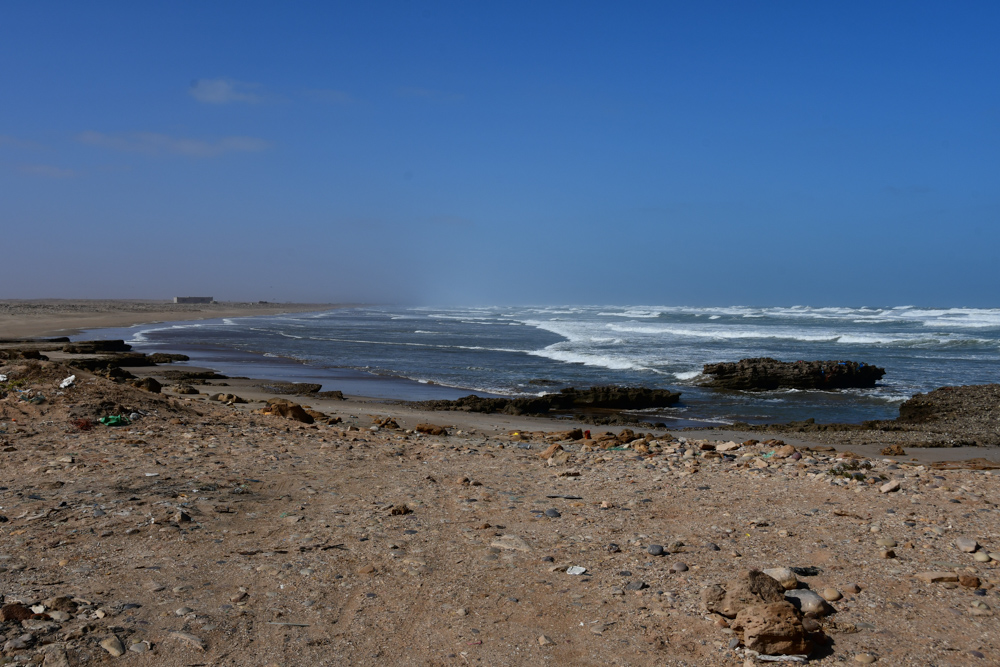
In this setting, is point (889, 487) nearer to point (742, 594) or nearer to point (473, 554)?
point (742, 594)

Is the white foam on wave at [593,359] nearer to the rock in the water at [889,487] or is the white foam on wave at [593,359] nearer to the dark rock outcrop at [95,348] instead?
the rock in the water at [889,487]

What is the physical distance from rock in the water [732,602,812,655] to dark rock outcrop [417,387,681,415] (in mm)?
10843

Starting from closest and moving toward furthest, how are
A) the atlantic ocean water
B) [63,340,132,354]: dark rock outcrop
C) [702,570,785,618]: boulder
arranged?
[702,570,785,618]: boulder → the atlantic ocean water → [63,340,132,354]: dark rock outcrop

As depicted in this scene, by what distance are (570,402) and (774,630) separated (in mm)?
11972

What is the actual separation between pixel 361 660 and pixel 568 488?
3607mm

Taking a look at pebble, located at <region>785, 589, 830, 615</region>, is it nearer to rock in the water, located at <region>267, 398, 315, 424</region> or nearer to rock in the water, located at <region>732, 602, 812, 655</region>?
rock in the water, located at <region>732, 602, 812, 655</region>

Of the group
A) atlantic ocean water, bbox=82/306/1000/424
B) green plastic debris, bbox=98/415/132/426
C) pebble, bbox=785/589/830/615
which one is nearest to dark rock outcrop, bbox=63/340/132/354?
atlantic ocean water, bbox=82/306/1000/424

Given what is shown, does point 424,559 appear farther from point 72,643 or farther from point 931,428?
point 931,428

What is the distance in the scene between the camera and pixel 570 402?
50.7ft

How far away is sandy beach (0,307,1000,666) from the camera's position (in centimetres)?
353

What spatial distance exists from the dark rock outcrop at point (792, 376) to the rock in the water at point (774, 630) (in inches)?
608

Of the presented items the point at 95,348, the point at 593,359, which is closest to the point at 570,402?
the point at 593,359

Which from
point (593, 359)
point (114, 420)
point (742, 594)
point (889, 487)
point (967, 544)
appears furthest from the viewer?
point (593, 359)

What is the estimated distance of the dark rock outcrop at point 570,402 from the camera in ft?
48.1
